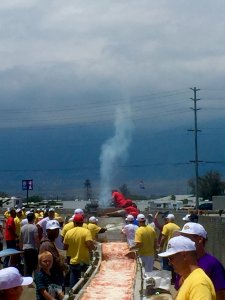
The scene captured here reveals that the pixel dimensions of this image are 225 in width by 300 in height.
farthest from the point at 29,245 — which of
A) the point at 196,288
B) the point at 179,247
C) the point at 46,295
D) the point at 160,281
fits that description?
the point at 196,288

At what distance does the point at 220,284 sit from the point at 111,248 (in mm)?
15846

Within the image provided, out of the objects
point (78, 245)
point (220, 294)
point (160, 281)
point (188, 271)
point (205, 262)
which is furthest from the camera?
point (78, 245)

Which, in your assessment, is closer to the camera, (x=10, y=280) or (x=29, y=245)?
(x=10, y=280)

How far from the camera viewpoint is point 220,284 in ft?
25.5

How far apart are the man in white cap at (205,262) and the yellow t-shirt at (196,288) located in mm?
1278

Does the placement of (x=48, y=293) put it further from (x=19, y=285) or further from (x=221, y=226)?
(x=221, y=226)

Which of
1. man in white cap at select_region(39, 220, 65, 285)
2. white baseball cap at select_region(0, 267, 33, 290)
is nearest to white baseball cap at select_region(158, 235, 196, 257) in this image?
white baseball cap at select_region(0, 267, 33, 290)

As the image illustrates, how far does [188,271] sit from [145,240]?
10921 mm

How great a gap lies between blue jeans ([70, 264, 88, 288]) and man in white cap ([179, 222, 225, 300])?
23.3 feet

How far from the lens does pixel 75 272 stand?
15.0 m

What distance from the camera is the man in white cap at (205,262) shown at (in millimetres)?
7766

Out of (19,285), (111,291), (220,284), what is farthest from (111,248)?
(19,285)

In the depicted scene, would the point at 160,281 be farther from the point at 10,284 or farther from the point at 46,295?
the point at 10,284

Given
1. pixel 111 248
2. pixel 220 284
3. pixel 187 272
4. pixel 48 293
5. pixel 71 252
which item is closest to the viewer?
pixel 187 272
